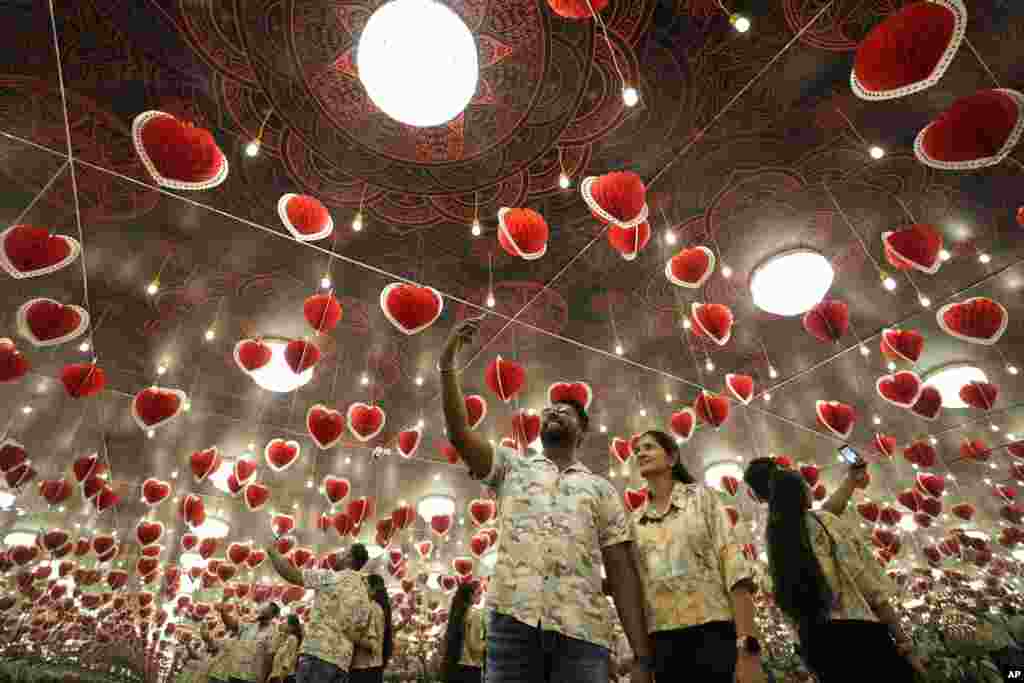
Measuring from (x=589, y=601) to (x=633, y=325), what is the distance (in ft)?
16.3

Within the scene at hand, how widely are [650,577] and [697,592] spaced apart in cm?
19

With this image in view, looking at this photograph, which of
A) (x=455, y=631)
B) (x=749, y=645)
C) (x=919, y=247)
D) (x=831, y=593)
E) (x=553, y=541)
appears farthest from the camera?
(x=919, y=247)

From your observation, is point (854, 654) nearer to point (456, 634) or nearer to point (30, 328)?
point (456, 634)

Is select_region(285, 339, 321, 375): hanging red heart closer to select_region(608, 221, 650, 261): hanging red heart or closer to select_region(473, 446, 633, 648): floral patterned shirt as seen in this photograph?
select_region(608, 221, 650, 261): hanging red heart

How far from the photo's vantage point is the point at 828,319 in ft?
16.4

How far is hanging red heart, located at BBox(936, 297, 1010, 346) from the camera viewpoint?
4469 millimetres

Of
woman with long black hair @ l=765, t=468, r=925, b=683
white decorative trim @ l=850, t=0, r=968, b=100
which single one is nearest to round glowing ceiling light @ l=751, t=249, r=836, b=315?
white decorative trim @ l=850, t=0, r=968, b=100

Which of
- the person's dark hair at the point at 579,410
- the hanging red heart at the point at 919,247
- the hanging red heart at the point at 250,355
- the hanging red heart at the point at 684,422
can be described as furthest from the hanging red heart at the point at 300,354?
the hanging red heart at the point at 919,247

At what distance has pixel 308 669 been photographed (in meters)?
3.03

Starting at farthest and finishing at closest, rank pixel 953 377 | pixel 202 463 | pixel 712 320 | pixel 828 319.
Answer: pixel 953 377, pixel 202 463, pixel 828 319, pixel 712 320

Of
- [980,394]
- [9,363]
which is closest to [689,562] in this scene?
[9,363]

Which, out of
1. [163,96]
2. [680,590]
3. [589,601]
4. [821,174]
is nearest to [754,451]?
[821,174]

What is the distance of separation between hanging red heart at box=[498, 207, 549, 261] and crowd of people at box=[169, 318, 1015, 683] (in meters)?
1.87

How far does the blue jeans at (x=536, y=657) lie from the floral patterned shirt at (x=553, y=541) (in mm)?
29
